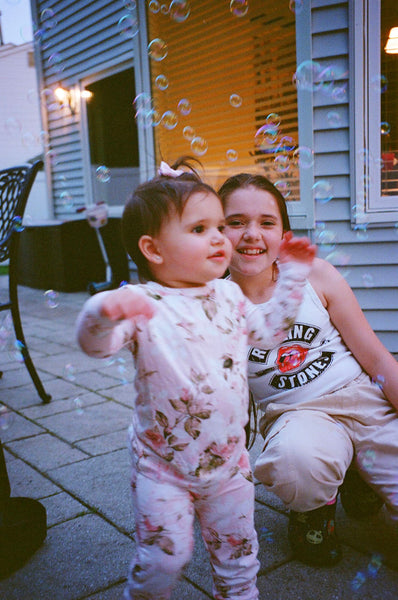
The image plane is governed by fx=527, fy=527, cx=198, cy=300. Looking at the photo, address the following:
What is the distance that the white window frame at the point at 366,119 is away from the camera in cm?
372

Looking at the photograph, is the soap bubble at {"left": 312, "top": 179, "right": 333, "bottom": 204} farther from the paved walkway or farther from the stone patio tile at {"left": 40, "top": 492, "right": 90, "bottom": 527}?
the stone patio tile at {"left": 40, "top": 492, "right": 90, "bottom": 527}

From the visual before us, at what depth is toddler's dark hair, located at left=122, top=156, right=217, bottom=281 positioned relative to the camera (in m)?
1.20

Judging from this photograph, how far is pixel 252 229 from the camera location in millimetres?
1601

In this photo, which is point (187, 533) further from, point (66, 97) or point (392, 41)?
point (66, 97)

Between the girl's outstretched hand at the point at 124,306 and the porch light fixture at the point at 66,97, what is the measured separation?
752 centimetres

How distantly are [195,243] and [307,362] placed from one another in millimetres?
692

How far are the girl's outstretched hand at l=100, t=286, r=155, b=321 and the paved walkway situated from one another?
33.7 inches

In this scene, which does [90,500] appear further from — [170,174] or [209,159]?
[209,159]

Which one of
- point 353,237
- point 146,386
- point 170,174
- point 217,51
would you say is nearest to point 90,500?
point 146,386

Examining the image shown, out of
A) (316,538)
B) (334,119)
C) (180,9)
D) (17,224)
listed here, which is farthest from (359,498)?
(180,9)

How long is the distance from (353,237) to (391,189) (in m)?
0.43

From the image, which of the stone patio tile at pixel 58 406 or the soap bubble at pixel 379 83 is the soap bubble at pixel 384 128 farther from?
the stone patio tile at pixel 58 406

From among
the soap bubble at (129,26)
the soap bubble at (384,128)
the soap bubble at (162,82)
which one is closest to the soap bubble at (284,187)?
the soap bubble at (384,128)

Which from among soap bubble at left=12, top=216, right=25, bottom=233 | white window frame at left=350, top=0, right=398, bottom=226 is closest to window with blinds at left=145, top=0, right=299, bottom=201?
white window frame at left=350, top=0, right=398, bottom=226
